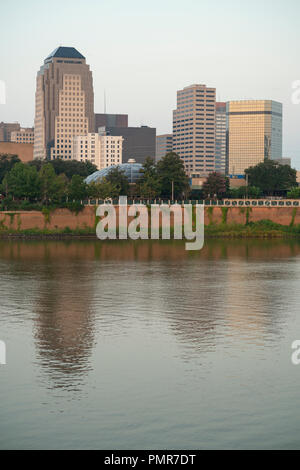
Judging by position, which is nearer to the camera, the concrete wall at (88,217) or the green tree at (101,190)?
the concrete wall at (88,217)

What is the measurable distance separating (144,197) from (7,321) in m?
95.3

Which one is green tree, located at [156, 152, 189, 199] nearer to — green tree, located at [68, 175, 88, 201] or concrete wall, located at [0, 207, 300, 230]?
green tree, located at [68, 175, 88, 201]

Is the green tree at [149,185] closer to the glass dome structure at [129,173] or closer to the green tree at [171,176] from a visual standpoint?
the green tree at [171,176]

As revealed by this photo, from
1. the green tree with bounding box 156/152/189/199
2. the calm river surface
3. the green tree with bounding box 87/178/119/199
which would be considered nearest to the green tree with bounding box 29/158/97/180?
the green tree with bounding box 156/152/189/199

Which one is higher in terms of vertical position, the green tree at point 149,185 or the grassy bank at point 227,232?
the green tree at point 149,185

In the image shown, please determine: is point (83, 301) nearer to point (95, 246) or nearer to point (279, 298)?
point (279, 298)

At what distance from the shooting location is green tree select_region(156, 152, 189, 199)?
132 m

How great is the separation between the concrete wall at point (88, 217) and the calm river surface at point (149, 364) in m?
63.5

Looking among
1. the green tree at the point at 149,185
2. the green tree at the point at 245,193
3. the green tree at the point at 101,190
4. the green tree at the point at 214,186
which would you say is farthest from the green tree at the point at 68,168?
the green tree at the point at 101,190

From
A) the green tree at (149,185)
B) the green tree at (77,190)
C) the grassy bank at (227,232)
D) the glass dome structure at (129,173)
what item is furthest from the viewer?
the glass dome structure at (129,173)

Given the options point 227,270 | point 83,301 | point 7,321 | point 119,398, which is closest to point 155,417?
point 119,398

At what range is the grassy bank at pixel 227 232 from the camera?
367 feet

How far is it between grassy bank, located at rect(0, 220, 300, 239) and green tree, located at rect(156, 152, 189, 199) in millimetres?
19775

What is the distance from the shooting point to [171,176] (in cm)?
13188
